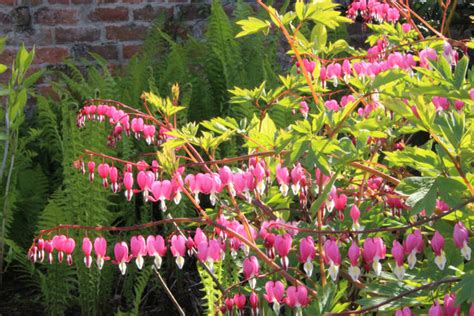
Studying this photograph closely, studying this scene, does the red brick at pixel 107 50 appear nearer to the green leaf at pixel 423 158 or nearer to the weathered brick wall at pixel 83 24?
the weathered brick wall at pixel 83 24

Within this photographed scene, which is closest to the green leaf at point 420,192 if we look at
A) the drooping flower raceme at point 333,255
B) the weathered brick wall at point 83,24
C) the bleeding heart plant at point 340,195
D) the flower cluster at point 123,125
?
the bleeding heart plant at point 340,195

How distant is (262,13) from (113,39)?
79 centimetres

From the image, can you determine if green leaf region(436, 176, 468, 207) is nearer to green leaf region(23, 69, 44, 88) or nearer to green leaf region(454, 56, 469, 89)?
green leaf region(454, 56, 469, 89)

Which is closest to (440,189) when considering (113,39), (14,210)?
(14,210)

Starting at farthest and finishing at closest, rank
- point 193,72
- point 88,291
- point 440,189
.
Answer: point 193,72
point 88,291
point 440,189

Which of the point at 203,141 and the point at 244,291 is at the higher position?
the point at 203,141

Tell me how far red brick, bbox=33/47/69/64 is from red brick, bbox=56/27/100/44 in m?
0.04

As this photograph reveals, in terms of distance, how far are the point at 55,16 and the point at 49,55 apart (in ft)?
0.62

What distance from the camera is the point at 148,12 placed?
386 centimetres

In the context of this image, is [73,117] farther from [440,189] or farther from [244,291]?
[440,189]

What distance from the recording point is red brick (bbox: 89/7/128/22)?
3.81 m

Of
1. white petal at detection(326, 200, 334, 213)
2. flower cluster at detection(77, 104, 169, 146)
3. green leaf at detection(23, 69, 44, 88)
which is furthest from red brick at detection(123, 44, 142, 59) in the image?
white petal at detection(326, 200, 334, 213)

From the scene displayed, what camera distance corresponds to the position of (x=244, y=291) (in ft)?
5.30

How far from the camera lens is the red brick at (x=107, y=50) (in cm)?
382
